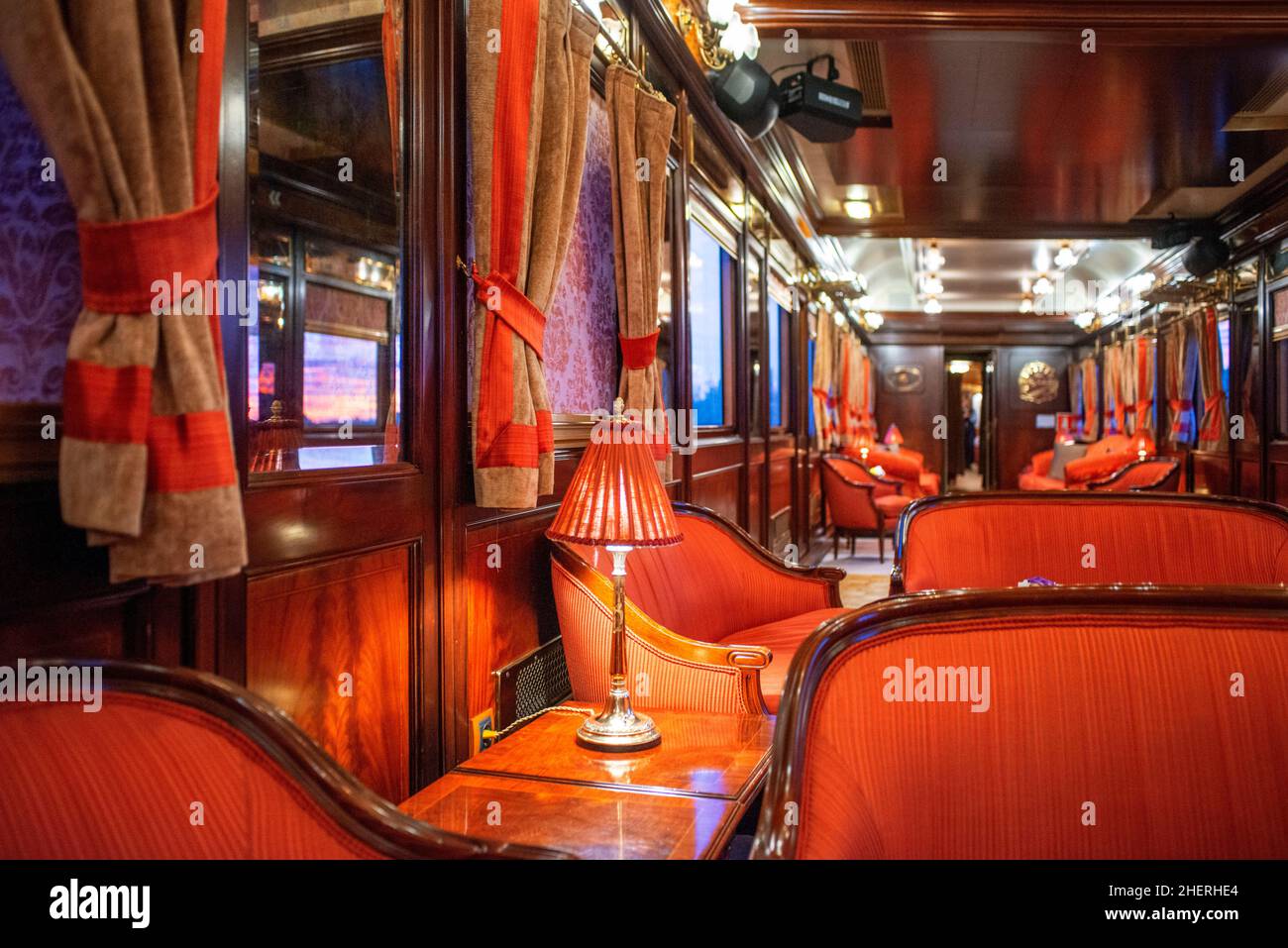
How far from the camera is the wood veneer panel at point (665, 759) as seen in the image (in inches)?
67.9

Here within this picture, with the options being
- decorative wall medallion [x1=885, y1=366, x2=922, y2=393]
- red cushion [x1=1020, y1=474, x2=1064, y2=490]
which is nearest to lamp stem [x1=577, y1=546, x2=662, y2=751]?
red cushion [x1=1020, y1=474, x2=1064, y2=490]

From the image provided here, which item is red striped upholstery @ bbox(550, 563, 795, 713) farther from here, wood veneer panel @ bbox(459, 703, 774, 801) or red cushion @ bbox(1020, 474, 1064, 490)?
red cushion @ bbox(1020, 474, 1064, 490)

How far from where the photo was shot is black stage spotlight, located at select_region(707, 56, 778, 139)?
4090 millimetres

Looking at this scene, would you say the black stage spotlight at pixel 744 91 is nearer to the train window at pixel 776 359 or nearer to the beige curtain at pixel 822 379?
the train window at pixel 776 359

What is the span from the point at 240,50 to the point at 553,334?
1338 millimetres

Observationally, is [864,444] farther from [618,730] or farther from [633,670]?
[618,730]

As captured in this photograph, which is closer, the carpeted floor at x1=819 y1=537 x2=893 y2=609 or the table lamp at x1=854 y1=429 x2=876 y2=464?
the carpeted floor at x1=819 y1=537 x2=893 y2=609

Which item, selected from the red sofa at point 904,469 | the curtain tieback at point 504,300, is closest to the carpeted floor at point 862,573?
the red sofa at point 904,469

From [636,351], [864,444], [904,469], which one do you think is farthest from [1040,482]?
[636,351]

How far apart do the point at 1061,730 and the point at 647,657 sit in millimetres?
1176

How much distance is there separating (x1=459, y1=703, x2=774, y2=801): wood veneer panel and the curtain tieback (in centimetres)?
94

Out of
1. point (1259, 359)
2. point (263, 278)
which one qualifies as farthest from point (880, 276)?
point (263, 278)
